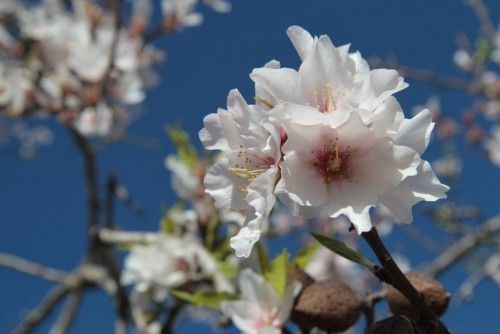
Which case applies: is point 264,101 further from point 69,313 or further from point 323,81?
point 69,313

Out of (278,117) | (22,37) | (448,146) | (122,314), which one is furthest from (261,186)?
(22,37)

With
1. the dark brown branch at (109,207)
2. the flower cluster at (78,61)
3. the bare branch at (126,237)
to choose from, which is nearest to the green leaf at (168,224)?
the bare branch at (126,237)

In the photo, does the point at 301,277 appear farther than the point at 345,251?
Yes

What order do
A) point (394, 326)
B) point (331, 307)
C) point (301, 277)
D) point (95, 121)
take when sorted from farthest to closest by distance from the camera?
point (95, 121) → point (301, 277) → point (331, 307) → point (394, 326)

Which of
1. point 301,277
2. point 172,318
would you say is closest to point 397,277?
point 301,277

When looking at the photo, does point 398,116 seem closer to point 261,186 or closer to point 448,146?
point 261,186

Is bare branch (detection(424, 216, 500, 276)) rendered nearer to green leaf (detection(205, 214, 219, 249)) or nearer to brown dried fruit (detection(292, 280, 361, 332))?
green leaf (detection(205, 214, 219, 249))
